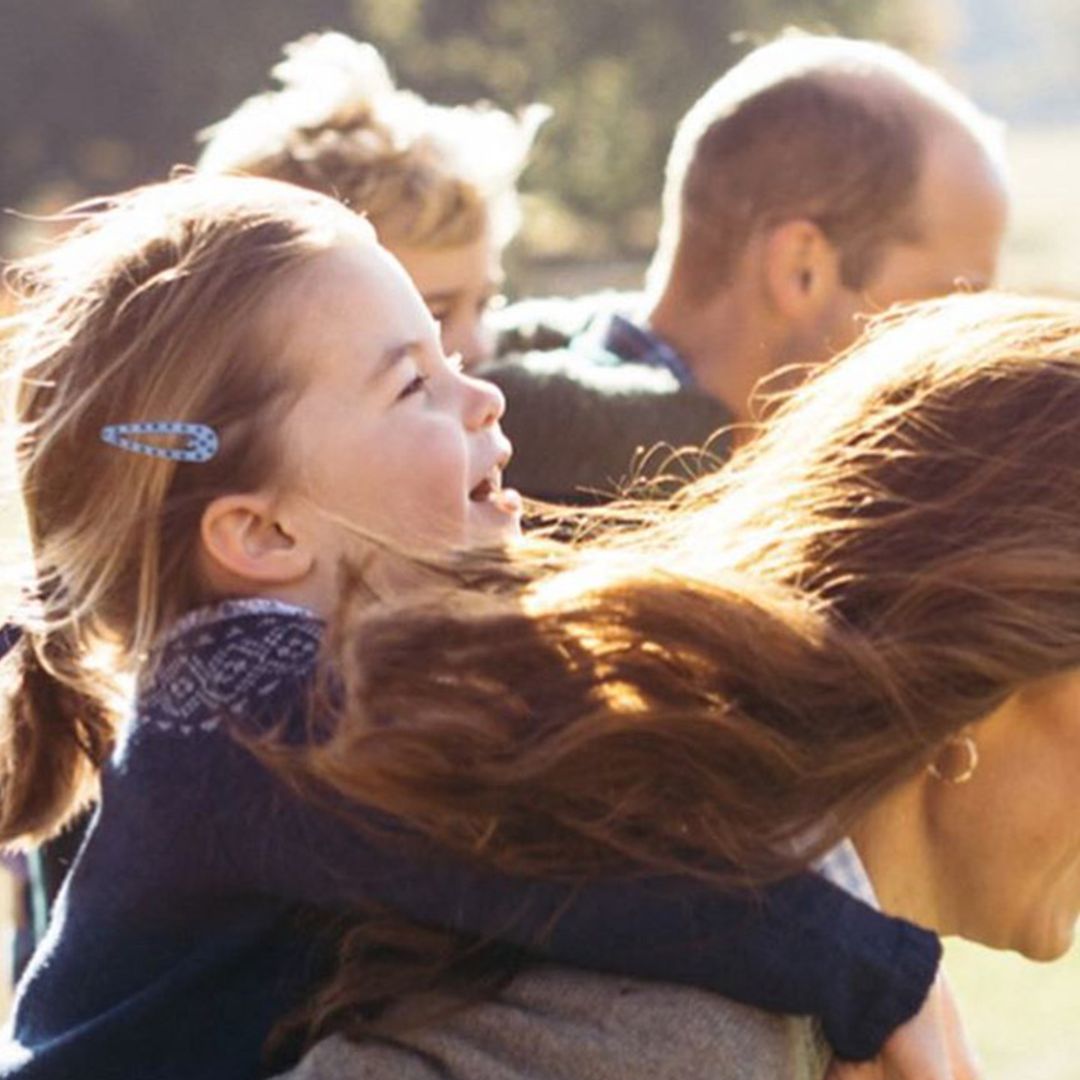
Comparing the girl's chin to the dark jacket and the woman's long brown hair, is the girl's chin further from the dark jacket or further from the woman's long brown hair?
the dark jacket

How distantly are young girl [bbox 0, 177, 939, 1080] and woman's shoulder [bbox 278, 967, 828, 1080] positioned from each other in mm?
27

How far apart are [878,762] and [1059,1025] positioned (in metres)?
4.90

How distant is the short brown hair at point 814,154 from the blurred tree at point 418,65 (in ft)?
67.3

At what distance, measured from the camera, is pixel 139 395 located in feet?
7.90

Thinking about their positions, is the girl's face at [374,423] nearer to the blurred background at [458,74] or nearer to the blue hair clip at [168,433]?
the blue hair clip at [168,433]

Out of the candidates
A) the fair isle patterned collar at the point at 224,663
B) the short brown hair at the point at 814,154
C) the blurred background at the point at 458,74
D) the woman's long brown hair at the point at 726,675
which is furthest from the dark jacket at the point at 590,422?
the blurred background at the point at 458,74

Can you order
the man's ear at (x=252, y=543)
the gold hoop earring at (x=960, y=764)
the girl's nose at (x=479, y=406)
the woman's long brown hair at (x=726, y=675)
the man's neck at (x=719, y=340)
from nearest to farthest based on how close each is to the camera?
the woman's long brown hair at (x=726, y=675) < the gold hoop earring at (x=960, y=764) < the man's ear at (x=252, y=543) < the girl's nose at (x=479, y=406) < the man's neck at (x=719, y=340)

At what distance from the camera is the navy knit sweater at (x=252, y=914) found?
6.64 feet

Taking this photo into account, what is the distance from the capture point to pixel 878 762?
205 centimetres

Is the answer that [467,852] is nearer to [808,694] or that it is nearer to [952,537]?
[808,694]

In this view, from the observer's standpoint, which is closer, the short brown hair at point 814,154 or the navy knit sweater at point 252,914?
the navy knit sweater at point 252,914

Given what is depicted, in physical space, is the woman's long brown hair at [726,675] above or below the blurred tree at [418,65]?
above

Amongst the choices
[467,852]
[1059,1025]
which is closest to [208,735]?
[467,852]

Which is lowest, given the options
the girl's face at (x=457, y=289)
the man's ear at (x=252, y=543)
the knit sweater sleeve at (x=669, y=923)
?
the girl's face at (x=457, y=289)
